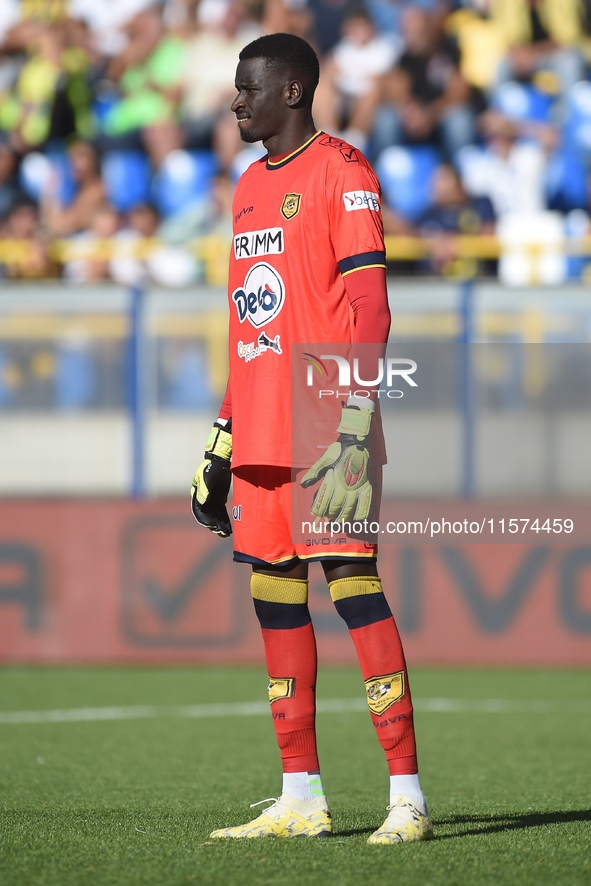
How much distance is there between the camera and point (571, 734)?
5516mm

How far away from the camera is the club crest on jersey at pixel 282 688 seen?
10.4 ft

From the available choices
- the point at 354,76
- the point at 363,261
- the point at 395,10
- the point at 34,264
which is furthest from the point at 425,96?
the point at 363,261

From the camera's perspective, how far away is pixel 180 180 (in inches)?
452

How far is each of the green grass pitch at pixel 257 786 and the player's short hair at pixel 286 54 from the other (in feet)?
6.47

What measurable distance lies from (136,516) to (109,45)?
711 centimetres

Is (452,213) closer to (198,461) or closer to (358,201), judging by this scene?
(198,461)

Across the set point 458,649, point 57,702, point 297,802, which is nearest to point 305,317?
point 297,802

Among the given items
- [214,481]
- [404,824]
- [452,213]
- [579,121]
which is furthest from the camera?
[579,121]

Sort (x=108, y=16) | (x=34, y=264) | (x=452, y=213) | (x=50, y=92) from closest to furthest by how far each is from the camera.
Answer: (x=34, y=264), (x=452, y=213), (x=50, y=92), (x=108, y=16)

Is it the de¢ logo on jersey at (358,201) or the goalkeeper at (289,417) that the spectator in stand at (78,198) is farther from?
the de¢ logo on jersey at (358,201)

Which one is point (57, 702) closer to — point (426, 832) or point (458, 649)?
point (458, 649)

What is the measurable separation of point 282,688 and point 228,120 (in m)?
9.24

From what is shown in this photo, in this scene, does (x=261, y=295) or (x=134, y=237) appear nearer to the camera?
(x=261, y=295)

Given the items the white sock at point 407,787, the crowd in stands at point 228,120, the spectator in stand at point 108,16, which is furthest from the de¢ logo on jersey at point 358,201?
the spectator in stand at point 108,16
